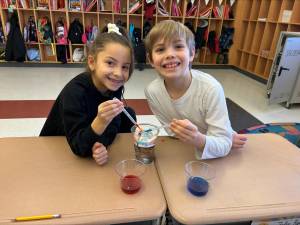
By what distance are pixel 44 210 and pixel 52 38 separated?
499 cm

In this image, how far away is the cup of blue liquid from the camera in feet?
2.83

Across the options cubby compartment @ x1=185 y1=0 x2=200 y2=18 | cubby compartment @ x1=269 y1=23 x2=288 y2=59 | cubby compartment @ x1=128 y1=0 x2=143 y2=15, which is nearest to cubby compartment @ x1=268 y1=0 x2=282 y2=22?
cubby compartment @ x1=269 y1=23 x2=288 y2=59

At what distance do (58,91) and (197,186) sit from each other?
3.58m

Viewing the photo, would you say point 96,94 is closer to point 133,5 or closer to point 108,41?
point 108,41

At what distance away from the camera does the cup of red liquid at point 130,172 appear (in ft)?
2.86

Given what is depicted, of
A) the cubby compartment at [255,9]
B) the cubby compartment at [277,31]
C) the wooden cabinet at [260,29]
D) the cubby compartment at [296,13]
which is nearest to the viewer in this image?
the cubby compartment at [296,13]

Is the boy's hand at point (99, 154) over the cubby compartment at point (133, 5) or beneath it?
beneath

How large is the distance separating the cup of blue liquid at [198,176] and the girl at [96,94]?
34cm

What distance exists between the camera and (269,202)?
33.3 inches

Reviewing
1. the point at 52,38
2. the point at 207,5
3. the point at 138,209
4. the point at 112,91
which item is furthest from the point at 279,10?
the point at 138,209

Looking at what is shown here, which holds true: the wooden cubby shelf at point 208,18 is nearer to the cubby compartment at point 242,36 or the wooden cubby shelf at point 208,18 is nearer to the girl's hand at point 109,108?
the cubby compartment at point 242,36

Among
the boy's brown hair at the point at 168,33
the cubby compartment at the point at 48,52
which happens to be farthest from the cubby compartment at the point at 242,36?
the boy's brown hair at the point at 168,33

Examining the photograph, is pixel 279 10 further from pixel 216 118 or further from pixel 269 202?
pixel 269 202

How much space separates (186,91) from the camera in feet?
4.07
